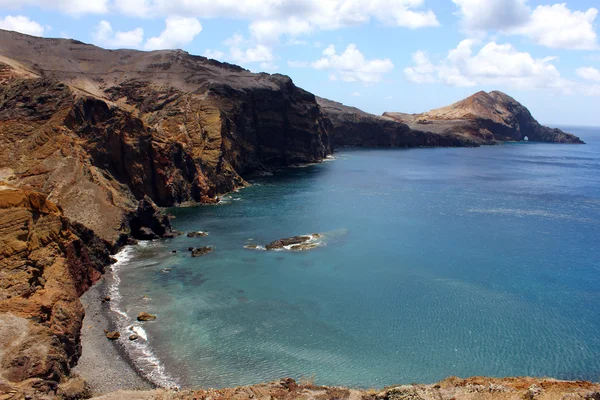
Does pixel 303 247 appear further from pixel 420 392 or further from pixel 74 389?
pixel 420 392

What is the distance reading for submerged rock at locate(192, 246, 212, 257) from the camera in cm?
5745

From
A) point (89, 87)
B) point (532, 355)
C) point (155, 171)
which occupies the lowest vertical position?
point (532, 355)

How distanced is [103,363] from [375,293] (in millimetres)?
24595

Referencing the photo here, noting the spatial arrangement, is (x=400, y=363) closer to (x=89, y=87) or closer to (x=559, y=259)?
(x=559, y=259)

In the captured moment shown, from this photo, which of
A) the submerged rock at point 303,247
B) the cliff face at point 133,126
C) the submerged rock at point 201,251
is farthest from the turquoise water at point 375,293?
the cliff face at point 133,126

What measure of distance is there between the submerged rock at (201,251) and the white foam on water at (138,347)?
11096 mm

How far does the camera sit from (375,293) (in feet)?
156

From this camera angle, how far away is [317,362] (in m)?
35.5

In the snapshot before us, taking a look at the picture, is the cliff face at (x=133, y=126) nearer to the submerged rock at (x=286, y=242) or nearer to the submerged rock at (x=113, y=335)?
the submerged rock at (x=286, y=242)

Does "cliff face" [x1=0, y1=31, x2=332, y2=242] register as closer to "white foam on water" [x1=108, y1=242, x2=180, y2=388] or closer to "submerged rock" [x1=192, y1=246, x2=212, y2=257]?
"submerged rock" [x1=192, y1=246, x2=212, y2=257]

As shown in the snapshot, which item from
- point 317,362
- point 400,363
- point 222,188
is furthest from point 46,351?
point 222,188

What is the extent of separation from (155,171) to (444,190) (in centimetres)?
5844

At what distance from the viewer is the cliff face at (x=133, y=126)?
202 ft

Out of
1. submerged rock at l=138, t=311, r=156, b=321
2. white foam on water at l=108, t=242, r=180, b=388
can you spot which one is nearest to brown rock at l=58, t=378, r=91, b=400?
white foam on water at l=108, t=242, r=180, b=388
